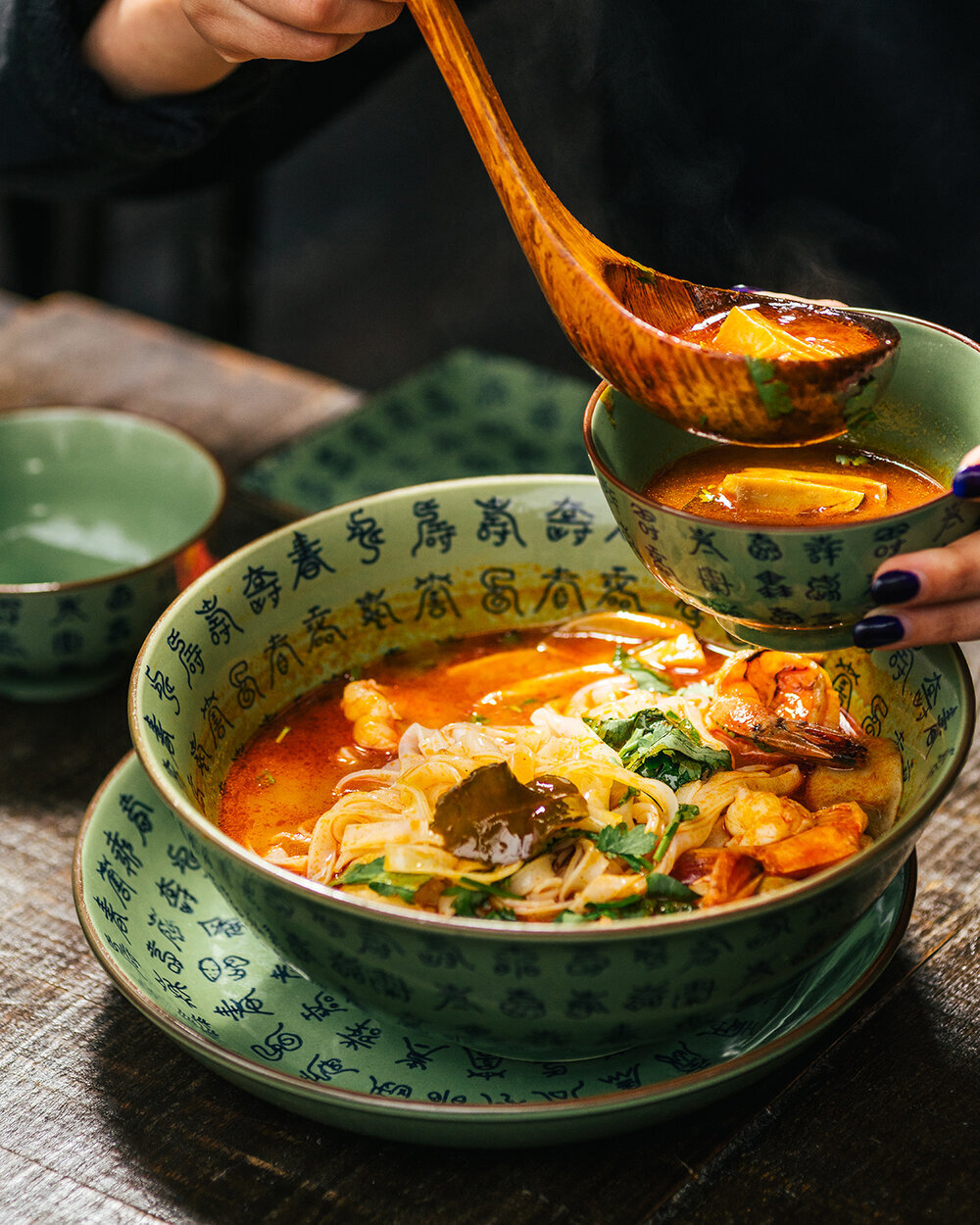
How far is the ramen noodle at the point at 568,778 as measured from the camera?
116 centimetres

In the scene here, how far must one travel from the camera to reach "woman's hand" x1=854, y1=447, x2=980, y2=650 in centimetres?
109

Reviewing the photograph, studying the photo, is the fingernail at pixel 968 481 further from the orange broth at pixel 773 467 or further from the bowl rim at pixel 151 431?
the bowl rim at pixel 151 431

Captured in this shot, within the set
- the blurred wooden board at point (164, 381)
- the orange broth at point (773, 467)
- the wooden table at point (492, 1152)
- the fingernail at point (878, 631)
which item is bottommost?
the blurred wooden board at point (164, 381)

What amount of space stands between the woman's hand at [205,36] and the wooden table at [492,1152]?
1204 mm

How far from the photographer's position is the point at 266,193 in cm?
705

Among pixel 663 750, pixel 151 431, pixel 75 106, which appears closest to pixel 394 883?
pixel 663 750

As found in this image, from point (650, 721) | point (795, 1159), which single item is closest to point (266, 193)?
point (650, 721)

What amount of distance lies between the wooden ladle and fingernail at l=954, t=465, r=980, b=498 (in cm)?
16

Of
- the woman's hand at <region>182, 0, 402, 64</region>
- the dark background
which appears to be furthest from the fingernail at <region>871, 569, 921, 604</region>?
the dark background

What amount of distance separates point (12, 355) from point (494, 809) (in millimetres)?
2401

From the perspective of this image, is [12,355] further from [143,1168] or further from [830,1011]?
[830,1011]

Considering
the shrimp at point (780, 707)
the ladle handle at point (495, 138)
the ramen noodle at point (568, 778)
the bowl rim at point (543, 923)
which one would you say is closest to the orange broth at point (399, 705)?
the ramen noodle at point (568, 778)

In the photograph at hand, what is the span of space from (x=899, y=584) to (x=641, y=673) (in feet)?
1.90

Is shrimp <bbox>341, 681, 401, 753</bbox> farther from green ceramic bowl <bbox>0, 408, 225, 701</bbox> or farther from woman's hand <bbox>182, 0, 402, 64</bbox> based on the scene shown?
woman's hand <bbox>182, 0, 402, 64</bbox>
